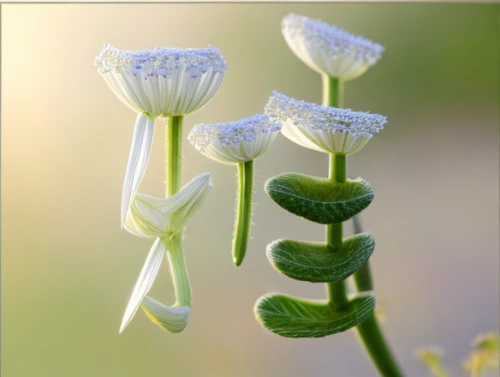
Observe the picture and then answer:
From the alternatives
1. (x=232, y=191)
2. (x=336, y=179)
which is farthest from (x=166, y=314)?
(x=232, y=191)

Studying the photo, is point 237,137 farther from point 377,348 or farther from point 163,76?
point 377,348

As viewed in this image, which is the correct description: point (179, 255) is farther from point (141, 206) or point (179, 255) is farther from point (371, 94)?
point (371, 94)

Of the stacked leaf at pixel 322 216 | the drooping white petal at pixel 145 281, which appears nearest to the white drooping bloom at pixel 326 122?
the stacked leaf at pixel 322 216

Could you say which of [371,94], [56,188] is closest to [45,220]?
[56,188]

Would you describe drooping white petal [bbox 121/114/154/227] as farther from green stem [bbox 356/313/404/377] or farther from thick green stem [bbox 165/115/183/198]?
green stem [bbox 356/313/404/377]

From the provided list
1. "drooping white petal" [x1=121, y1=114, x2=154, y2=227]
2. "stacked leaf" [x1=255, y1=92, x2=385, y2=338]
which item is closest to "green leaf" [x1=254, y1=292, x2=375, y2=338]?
"stacked leaf" [x1=255, y1=92, x2=385, y2=338]

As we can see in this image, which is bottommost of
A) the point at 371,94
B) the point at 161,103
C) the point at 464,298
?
the point at 464,298
